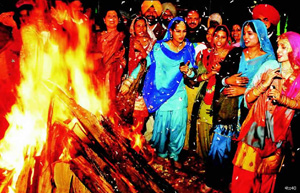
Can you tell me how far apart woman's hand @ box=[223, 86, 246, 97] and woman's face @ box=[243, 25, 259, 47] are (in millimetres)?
679

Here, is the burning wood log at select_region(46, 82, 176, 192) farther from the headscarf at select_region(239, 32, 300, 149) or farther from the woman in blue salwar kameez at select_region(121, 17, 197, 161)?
the woman in blue salwar kameez at select_region(121, 17, 197, 161)

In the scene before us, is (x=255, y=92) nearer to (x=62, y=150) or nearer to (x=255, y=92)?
(x=255, y=92)

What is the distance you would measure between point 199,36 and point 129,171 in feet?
10.3

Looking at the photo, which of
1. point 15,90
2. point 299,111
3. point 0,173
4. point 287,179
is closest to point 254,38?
point 299,111

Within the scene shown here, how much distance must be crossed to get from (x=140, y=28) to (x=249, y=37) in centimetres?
218

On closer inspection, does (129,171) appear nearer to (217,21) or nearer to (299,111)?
(299,111)

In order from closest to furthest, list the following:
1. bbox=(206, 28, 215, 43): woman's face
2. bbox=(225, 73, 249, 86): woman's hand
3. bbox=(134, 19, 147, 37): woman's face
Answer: bbox=(225, 73, 249, 86): woman's hand → bbox=(206, 28, 215, 43): woman's face → bbox=(134, 19, 147, 37): woman's face

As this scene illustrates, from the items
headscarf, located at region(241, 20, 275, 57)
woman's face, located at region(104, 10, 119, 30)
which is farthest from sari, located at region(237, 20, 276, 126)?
woman's face, located at region(104, 10, 119, 30)

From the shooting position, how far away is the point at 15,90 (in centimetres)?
527

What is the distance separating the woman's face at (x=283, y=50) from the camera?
3.53m

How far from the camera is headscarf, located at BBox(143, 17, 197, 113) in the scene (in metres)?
4.85

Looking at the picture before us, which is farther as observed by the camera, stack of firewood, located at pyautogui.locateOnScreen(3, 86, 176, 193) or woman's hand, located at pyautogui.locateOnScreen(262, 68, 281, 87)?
woman's hand, located at pyautogui.locateOnScreen(262, 68, 281, 87)

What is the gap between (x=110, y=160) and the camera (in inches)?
118

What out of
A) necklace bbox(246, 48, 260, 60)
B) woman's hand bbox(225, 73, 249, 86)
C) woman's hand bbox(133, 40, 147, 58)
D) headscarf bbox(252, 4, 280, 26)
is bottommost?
woman's hand bbox(225, 73, 249, 86)
